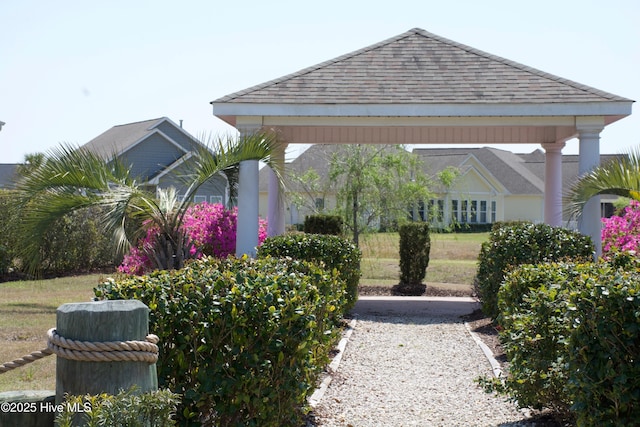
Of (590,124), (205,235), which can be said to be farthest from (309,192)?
(590,124)

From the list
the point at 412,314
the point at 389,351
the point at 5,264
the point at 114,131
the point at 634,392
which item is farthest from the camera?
the point at 114,131

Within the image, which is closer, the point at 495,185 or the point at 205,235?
the point at 205,235

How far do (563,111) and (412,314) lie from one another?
14.7 ft

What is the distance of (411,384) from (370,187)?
10.9 metres

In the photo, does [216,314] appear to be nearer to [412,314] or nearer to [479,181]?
[412,314]

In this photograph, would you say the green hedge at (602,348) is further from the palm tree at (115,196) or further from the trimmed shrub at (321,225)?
the trimmed shrub at (321,225)

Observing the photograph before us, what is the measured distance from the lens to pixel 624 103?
36.9 ft

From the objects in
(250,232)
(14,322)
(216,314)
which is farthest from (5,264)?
(216,314)

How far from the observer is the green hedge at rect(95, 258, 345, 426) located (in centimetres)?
421

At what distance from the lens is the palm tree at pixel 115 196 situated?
979 centimetres

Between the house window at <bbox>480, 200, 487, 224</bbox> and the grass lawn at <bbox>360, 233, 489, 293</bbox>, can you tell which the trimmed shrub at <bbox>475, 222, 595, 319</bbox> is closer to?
the grass lawn at <bbox>360, 233, 489, 293</bbox>

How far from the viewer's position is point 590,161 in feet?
37.4

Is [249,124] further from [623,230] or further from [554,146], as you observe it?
[623,230]

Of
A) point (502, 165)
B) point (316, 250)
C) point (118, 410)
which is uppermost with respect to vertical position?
point (502, 165)
